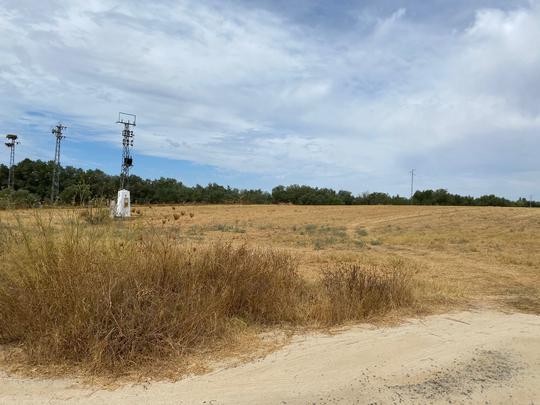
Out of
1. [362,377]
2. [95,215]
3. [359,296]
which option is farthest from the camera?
[359,296]

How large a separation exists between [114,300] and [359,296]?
11.3ft

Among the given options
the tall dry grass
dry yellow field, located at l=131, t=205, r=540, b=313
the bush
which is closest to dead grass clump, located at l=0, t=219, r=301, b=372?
the tall dry grass

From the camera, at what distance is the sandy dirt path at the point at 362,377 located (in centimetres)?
393

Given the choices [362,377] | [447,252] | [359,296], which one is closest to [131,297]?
[362,377]

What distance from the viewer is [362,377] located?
444cm

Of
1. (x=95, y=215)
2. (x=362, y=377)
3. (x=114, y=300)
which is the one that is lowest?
(x=362, y=377)

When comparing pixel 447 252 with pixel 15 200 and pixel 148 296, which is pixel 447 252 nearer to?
pixel 148 296

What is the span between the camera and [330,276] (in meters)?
7.64

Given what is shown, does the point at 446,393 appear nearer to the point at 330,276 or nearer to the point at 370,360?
the point at 370,360

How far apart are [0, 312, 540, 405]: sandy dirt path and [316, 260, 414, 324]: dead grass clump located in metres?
0.43

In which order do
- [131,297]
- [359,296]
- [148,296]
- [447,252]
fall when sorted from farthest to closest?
[447,252], [359,296], [148,296], [131,297]

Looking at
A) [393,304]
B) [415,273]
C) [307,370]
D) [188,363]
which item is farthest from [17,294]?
[415,273]

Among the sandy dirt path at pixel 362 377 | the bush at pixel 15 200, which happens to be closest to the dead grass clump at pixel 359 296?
the sandy dirt path at pixel 362 377

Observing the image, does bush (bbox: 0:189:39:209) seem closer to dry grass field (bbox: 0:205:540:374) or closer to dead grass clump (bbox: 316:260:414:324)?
dry grass field (bbox: 0:205:540:374)
